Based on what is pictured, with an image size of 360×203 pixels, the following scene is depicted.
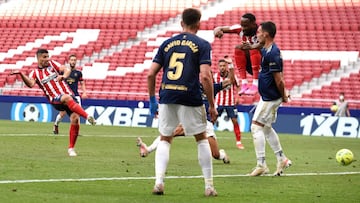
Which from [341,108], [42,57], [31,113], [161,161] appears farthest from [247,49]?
[31,113]

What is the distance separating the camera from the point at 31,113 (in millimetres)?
36844

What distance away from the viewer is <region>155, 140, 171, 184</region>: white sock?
34.4 ft

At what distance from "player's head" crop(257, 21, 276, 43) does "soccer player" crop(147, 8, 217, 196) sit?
3051 mm

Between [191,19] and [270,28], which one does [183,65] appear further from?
[270,28]

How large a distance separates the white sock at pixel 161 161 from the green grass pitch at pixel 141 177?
9.2 inches

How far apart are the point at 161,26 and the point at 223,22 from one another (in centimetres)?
358

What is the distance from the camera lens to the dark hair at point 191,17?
1037 centimetres

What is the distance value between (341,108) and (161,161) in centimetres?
2458

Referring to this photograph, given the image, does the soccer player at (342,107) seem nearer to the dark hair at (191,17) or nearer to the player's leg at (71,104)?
the player's leg at (71,104)

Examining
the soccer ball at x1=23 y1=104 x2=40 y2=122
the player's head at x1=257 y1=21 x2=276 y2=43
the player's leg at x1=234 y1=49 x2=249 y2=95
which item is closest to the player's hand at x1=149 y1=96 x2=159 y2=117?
the player's head at x1=257 y1=21 x2=276 y2=43

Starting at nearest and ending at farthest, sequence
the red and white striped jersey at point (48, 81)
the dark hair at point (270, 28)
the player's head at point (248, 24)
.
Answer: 1. the dark hair at point (270, 28)
2. the player's head at point (248, 24)
3. the red and white striped jersey at point (48, 81)

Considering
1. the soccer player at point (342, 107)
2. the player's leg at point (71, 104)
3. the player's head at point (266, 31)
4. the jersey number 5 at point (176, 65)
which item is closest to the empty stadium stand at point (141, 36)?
the soccer player at point (342, 107)

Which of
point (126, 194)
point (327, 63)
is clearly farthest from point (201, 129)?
point (327, 63)

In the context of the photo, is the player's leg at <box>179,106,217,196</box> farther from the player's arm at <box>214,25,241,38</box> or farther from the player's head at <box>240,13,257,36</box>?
the player's head at <box>240,13,257,36</box>
